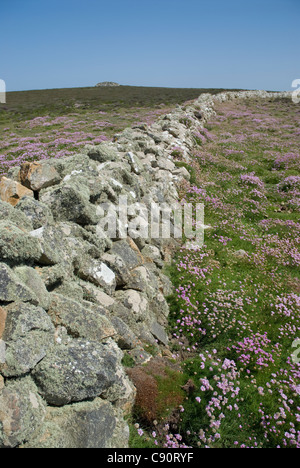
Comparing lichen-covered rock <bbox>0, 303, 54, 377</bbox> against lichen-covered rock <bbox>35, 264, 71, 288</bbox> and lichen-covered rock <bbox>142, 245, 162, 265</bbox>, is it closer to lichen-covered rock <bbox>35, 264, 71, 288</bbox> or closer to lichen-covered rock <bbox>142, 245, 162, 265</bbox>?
lichen-covered rock <bbox>35, 264, 71, 288</bbox>

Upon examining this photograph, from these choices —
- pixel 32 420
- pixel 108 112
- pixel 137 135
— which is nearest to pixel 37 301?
pixel 32 420

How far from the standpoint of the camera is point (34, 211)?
5.97 meters

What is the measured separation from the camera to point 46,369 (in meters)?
4.02

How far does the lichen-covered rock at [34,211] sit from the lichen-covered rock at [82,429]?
3322mm

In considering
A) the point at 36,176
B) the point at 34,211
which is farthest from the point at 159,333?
the point at 36,176

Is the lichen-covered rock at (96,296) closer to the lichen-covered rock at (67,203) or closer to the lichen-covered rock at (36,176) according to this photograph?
the lichen-covered rock at (67,203)

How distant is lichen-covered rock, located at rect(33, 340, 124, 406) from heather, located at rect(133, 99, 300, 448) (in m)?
1.33

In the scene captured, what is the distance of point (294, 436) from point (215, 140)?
89.8ft

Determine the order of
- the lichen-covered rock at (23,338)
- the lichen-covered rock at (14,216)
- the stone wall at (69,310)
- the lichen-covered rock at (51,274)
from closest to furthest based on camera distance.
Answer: the lichen-covered rock at (23,338) → the stone wall at (69,310) → the lichen-covered rock at (51,274) → the lichen-covered rock at (14,216)

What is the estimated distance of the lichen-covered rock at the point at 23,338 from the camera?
3717 millimetres

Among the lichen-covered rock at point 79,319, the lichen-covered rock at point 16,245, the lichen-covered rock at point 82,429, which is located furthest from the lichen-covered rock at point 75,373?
the lichen-covered rock at point 16,245

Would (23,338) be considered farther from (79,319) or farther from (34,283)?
(79,319)

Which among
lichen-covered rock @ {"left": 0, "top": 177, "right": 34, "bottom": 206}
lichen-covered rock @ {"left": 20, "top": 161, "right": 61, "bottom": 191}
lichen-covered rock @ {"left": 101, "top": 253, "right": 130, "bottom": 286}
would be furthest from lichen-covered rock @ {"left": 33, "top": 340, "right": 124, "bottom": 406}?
lichen-covered rock @ {"left": 20, "top": 161, "right": 61, "bottom": 191}
